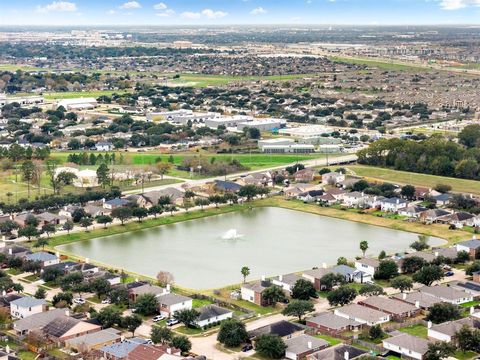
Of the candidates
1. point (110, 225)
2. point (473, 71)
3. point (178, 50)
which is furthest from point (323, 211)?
point (178, 50)

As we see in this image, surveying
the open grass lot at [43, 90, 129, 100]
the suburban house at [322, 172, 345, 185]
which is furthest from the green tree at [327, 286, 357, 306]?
the open grass lot at [43, 90, 129, 100]

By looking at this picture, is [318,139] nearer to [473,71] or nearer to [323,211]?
[323,211]

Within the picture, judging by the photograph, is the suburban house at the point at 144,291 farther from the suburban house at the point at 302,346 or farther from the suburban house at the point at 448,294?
the suburban house at the point at 448,294

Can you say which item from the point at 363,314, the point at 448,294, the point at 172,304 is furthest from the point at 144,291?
Answer: the point at 448,294

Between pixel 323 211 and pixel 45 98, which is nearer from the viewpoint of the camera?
pixel 323 211

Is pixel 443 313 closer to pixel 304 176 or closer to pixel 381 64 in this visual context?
pixel 304 176

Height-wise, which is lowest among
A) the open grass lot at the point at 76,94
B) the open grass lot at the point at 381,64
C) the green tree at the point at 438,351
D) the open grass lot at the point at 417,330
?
the open grass lot at the point at 417,330

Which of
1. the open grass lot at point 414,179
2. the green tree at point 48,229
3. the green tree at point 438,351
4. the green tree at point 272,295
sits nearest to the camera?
the green tree at point 438,351

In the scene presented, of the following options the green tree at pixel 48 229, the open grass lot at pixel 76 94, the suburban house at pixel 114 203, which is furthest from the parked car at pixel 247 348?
the open grass lot at pixel 76 94
